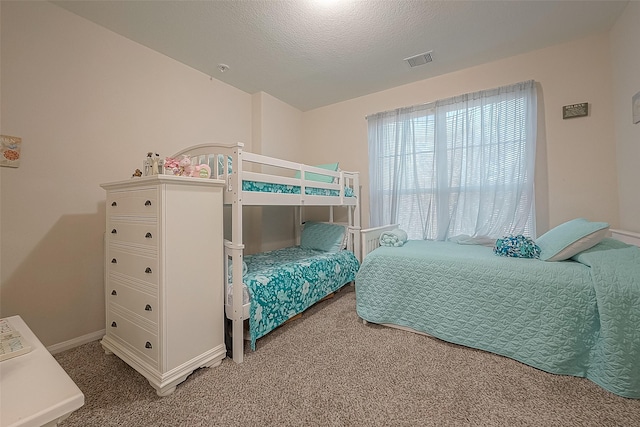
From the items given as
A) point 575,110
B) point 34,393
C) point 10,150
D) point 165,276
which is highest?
point 575,110

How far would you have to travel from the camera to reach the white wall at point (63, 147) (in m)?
1.63

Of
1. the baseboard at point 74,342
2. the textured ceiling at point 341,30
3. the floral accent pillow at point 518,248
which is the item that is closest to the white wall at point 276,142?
the textured ceiling at point 341,30

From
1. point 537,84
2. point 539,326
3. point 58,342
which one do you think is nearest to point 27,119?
point 58,342

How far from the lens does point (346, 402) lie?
4.19 feet

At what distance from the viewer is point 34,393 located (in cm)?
60

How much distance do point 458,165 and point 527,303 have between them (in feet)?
5.14

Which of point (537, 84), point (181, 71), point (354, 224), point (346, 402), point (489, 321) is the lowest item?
point (346, 402)

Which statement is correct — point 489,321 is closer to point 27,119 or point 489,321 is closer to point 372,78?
point 372,78

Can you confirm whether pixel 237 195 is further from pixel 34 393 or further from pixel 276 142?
pixel 276 142

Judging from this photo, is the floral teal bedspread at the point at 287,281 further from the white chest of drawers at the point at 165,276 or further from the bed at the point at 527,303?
the bed at the point at 527,303

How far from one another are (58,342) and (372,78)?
357 cm

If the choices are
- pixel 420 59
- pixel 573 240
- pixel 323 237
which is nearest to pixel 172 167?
pixel 323 237

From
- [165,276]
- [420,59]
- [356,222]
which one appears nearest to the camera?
[165,276]

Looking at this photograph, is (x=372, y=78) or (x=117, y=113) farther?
(x=372, y=78)
